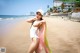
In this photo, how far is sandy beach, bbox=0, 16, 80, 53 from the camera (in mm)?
3400

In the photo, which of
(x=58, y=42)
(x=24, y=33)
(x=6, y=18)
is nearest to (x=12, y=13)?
(x=6, y=18)

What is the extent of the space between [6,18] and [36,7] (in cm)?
43

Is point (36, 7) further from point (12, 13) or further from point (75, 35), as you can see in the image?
point (75, 35)

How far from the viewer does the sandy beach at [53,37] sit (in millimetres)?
3400

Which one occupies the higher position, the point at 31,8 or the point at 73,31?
the point at 31,8

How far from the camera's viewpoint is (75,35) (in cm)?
364

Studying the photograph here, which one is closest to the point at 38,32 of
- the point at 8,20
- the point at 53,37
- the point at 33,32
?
the point at 33,32

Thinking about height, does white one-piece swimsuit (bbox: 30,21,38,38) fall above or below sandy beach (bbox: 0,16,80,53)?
above

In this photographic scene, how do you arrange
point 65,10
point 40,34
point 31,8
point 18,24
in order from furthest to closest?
point 18,24
point 65,10
point 31,8
point 40,34

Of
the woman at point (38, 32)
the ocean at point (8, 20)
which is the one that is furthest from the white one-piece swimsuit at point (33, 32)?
the ocean at point (8, 20)

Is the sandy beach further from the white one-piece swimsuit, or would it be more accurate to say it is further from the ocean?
the white one-piece swimsuit

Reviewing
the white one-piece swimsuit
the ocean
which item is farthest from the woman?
the ocean

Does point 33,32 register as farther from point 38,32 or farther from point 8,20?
point 8,20

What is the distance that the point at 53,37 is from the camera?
3.55 m
